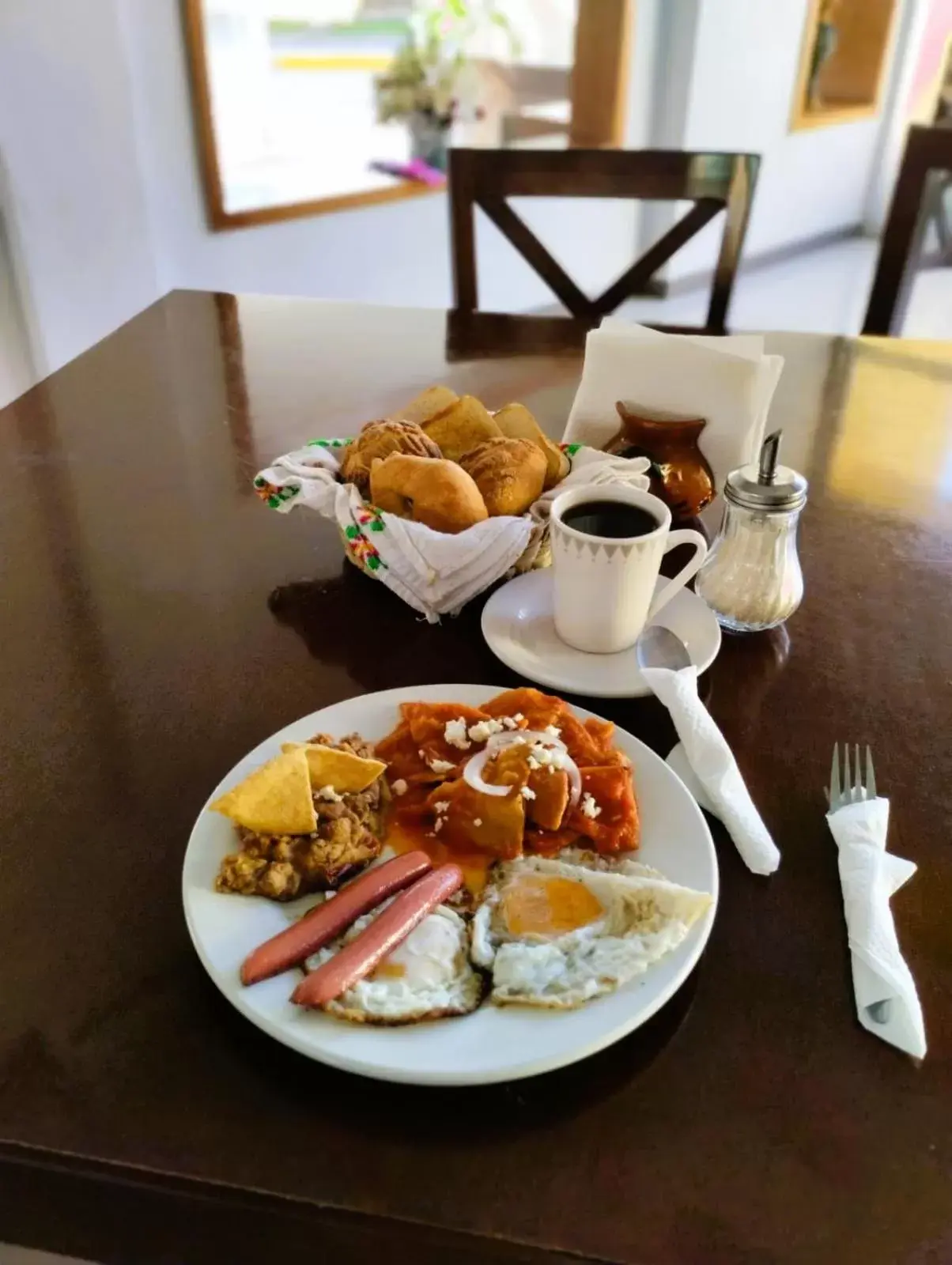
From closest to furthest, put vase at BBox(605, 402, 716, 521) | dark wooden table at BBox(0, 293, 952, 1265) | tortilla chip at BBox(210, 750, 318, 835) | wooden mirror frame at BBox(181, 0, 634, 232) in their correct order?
1. dark wooden table at BBox(0, 293, 952, 1265)
2. tortilla chip at BBox(210, 750, 318, 835)
3. vase at BBox(605, 402, 716, 521)
4. wooden mirror frame at BBox(181, 0, 634, 232)

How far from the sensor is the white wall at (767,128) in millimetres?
3480

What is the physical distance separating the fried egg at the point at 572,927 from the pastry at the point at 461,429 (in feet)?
1.48

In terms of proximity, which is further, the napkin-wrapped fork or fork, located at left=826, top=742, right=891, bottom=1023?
fork, located at left=826, top=742, right=891, bottom=1023

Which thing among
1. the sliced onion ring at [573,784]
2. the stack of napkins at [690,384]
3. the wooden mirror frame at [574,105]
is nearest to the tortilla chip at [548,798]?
the sliced onion ring at [573,784]

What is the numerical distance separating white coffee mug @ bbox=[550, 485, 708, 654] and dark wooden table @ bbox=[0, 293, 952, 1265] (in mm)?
64

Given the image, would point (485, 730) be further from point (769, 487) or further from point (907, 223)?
point (907, 223)

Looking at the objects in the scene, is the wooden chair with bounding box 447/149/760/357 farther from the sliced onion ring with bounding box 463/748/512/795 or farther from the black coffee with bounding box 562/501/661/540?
the sliced onion ring with bounding box 463/748/512/795

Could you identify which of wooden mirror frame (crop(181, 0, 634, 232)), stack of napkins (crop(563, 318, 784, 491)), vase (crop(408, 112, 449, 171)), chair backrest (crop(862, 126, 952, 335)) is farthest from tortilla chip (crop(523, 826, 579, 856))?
vase (crop(408, 112, 449, 171))

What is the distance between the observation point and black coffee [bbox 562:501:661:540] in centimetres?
76

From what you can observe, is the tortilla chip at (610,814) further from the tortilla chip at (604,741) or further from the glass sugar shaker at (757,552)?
the glass sugar shaker at (757,552)

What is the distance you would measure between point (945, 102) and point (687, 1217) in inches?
212

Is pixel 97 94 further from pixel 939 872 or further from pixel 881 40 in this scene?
pixel 881 40

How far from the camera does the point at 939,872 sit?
60 centimetres

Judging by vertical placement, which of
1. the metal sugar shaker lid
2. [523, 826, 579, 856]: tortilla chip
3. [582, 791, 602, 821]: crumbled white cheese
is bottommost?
[523, 826, 579, 856]: tortilla chip
